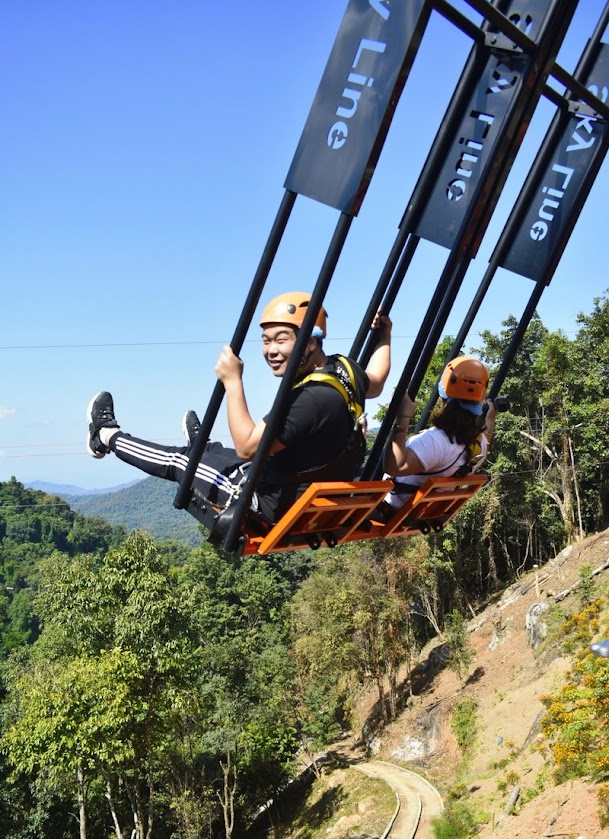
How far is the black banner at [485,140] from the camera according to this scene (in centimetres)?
396

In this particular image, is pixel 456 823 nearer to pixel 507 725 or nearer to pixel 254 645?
pixel 507 725

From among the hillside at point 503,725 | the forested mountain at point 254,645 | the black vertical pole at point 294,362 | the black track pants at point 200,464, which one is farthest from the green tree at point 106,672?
the black vertical pole at point 294,362

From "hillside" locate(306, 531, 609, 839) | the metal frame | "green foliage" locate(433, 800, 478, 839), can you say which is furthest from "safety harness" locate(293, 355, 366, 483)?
"green foliage" locate(433, 800, 478, 839)

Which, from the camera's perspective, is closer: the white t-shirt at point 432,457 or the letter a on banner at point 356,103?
the letter a on banner at point 356,103

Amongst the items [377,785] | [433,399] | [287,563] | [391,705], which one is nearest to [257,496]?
[433,399]

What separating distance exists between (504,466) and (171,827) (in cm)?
2072

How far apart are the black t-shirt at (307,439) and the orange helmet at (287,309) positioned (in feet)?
1.20

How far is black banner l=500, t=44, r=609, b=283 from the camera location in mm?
5156

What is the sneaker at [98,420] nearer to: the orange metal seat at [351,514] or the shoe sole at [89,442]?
the shoe sole at [89,442]

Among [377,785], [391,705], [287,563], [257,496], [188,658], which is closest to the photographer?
[257,496]

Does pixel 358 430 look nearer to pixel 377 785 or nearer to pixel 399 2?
pixel 399 2

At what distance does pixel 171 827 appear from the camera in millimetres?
26078

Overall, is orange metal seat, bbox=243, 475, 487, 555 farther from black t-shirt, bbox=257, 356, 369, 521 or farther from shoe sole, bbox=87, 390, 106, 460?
shoe sole, bbox=87, 390, 106, 460

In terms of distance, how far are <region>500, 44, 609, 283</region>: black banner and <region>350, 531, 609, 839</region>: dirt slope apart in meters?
10.1
